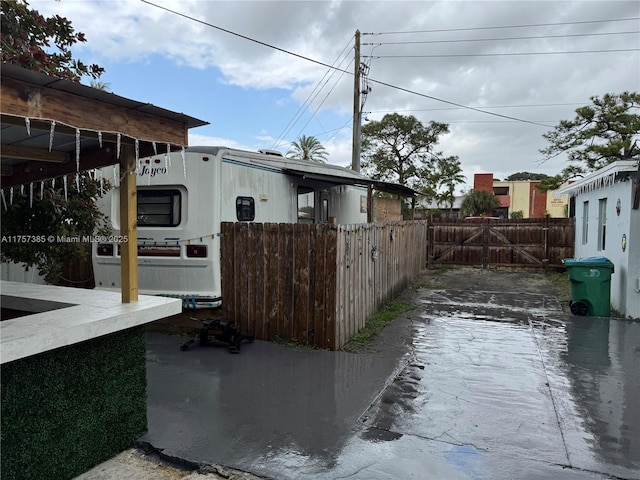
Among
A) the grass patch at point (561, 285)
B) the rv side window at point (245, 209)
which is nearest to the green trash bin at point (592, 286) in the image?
the grass patch at point (561, 285)

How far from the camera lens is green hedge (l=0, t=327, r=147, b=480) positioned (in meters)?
2.76

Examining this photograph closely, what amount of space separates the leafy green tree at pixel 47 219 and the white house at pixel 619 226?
805cm

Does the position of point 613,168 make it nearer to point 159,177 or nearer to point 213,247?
point 213,247

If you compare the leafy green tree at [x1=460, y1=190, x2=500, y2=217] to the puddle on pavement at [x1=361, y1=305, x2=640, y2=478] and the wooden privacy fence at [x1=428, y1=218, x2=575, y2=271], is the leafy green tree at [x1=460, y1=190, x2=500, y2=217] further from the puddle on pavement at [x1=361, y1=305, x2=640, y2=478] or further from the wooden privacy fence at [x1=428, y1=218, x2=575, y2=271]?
the puddle on pavement at [x1=361, y1=305, x2=640, y2=478]

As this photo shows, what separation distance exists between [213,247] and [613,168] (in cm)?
708

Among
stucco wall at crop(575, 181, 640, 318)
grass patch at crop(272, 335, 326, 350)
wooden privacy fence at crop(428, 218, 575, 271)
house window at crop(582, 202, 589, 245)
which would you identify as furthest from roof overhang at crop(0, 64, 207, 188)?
wooden privacy fence at crop(428, 218, 575, 271)

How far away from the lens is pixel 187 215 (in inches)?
256

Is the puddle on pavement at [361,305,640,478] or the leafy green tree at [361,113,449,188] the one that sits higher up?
the leafy green tree at [361,113,449,188]

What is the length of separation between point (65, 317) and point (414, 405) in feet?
10.1

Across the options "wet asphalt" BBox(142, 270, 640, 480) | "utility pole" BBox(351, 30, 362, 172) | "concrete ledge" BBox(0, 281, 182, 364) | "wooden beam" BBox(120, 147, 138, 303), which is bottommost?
"wet asphalt" BBox(142, 270, 640, 480)

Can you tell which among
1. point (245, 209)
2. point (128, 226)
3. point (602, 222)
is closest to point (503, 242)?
point (602, 222)

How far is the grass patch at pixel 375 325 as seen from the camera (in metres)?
6.27

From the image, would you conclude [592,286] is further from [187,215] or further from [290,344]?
[187,215]

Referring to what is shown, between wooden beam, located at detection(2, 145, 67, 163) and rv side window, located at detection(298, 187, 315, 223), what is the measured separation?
516 cm
